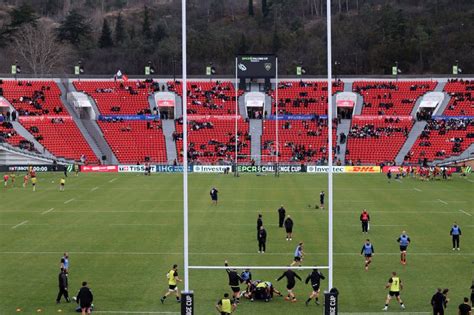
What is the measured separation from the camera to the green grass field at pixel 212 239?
23766 millimetres

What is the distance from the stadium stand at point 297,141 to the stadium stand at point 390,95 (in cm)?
688

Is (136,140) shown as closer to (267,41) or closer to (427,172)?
(427,172)

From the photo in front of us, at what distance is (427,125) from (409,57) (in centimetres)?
4297

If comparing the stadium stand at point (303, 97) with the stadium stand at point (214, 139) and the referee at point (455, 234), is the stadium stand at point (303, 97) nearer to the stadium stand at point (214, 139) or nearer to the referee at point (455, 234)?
the stadium stand at point (214, 139)

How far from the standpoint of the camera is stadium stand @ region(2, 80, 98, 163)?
251 feet

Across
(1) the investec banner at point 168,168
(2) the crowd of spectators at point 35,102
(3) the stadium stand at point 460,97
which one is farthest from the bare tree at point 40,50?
(3) the stadium stand at point 460,97

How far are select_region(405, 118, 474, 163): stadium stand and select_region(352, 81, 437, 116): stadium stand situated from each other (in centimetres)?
506

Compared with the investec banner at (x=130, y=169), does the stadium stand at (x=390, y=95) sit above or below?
above

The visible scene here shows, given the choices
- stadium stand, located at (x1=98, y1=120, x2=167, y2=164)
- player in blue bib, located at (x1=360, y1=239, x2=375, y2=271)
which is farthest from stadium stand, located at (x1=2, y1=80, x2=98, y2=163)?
player in blue bib, located at (x1=360, y1=239, x2=375, y2=271)

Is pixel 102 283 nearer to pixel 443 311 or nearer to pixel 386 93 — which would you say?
pixel 443 311

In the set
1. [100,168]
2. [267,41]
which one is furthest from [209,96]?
[267,41]

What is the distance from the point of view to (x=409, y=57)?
122m

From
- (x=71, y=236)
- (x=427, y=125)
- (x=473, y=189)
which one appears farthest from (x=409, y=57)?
(x=71, y=236)

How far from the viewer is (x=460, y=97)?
285 ft
